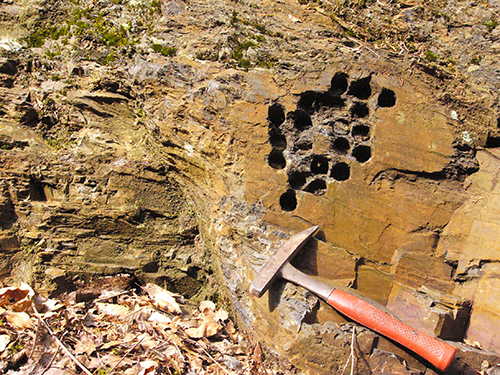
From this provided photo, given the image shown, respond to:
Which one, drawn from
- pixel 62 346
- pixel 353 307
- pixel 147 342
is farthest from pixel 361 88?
pixel 62 346

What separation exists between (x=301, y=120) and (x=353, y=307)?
2427 millimetres

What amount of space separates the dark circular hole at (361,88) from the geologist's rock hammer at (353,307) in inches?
79.4

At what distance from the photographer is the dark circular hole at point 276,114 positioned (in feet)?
15.2

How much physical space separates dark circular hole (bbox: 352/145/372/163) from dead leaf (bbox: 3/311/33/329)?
4227 millimetres

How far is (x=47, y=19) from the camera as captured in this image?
6.07 m

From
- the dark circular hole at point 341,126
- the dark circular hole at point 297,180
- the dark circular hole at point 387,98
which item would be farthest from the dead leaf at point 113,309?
the dark circular hole at point 387,98

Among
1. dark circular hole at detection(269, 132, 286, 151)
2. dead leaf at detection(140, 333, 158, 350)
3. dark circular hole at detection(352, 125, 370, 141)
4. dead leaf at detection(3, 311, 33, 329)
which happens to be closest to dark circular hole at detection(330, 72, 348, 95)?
dark circular hole at detection(352, 125, 370, 141)

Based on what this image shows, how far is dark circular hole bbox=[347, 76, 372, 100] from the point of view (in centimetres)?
468

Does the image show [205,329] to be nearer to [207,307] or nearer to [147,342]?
[207,307]

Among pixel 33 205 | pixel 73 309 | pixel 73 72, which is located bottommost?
pixel 73 309

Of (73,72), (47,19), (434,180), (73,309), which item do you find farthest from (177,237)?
(47,19)

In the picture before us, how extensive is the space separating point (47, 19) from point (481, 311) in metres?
7.70

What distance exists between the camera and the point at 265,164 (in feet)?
14.6

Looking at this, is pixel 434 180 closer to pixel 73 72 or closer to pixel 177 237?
pixel 177 237
